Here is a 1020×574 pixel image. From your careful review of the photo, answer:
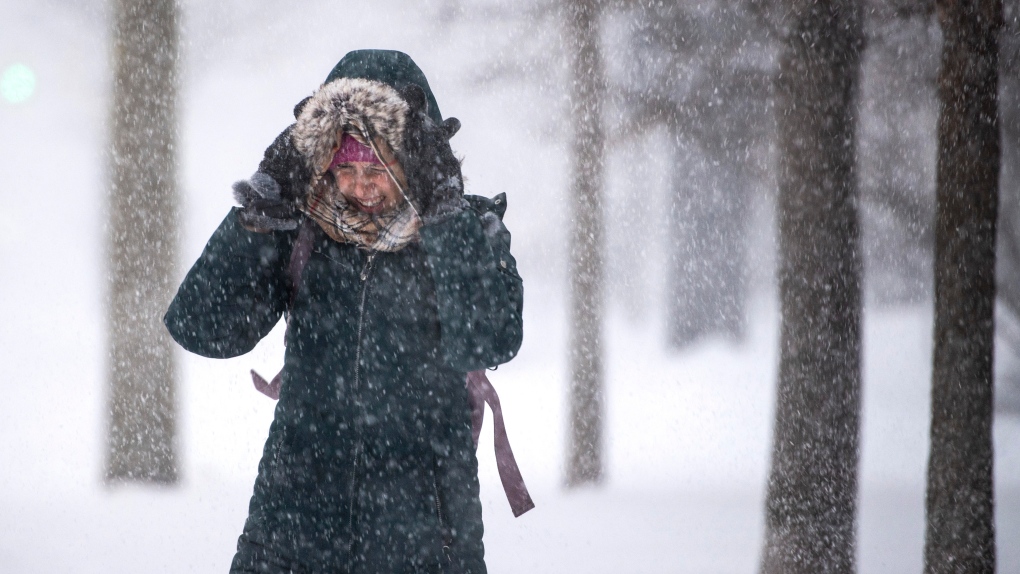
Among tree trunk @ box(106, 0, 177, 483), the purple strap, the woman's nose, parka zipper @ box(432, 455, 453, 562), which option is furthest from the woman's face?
tree trunk @ box(106, 0, 177, 483)

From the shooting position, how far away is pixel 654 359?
14391mm

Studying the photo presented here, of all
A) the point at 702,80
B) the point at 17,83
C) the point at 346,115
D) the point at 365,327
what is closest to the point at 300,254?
the point at 365,327

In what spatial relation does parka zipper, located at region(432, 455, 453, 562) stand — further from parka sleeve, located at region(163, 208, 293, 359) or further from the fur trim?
the fur trim

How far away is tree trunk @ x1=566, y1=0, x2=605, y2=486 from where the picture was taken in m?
6.75

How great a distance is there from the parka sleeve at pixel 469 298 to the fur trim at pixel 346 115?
0.31 metres

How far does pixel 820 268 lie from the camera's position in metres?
3.99

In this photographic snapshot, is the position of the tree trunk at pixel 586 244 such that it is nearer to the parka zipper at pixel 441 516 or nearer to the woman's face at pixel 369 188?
the woman's face at pixel 369 188

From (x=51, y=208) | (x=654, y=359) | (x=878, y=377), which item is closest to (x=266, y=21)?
(x=51, y=208)

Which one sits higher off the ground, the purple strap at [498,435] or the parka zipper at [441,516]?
the purple strap at [498,435]

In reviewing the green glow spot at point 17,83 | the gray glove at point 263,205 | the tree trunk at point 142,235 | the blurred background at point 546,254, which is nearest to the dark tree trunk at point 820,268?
the blurred background at point 546,254

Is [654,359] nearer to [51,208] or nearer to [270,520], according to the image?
[51,208]

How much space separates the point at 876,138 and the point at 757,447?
12.6 feet

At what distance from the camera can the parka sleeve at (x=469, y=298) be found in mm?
1975

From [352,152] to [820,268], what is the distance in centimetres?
265
